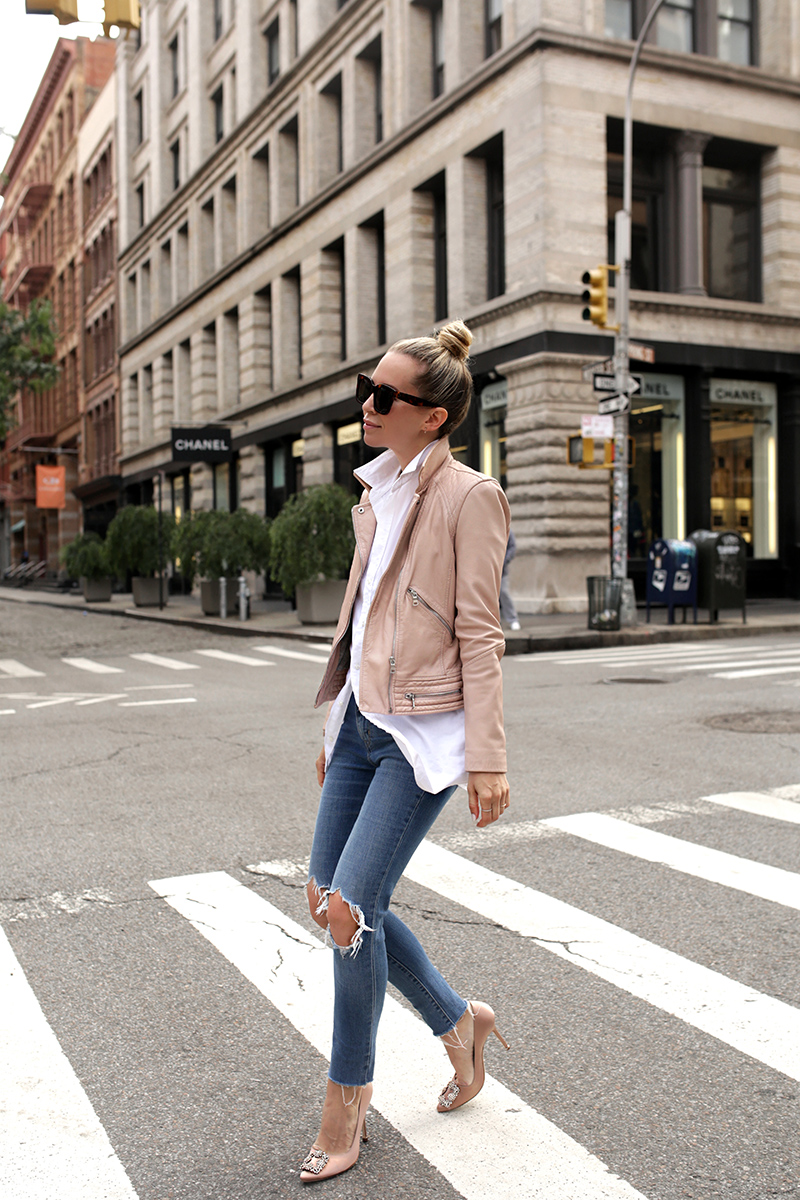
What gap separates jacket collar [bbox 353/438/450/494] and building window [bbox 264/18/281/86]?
37634 mm

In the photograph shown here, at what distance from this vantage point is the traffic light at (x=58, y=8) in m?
8.61

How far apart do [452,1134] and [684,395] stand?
78.2ft

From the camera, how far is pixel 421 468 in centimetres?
280

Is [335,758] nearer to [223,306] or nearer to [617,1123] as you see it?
[617,1123]

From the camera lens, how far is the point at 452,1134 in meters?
2.89

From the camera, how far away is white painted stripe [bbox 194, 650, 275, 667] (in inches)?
634

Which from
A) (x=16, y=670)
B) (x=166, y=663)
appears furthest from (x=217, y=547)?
(x=16, y=670)

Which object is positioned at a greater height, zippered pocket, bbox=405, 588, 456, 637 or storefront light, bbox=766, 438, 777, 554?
storefront light, bbox=766, 438, 777, 554

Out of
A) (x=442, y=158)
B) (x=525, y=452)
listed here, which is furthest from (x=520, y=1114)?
(x=442, y=158)

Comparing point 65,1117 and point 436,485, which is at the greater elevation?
point 436,485

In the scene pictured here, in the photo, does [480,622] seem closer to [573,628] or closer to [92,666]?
[92,666]

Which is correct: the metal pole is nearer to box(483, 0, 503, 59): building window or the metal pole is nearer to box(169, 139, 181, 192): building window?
box(483, 0, 503, 59): building window

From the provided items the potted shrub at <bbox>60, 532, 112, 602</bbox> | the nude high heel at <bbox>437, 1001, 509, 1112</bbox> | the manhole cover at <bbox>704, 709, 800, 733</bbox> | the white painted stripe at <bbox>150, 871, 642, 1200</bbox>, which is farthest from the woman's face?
the potted shrub at <bbox>60, 532, 112, 602</bbox>

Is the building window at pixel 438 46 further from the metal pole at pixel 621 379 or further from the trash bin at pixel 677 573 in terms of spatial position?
the trash bin at pixel 677 573
